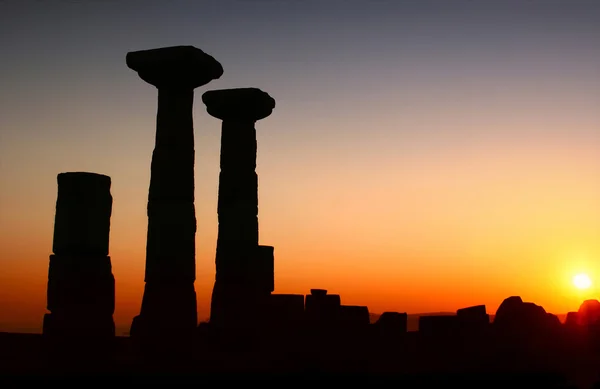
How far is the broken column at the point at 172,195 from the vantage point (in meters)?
20.0

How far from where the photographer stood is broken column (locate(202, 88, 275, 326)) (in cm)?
2244

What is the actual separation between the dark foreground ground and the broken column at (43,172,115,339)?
561 millimetres

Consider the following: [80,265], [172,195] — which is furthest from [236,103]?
[80,265]

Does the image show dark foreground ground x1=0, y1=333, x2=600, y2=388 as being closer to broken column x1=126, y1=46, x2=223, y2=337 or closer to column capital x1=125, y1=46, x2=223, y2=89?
broken column x1=126, y1=46, x2=223, y2=337

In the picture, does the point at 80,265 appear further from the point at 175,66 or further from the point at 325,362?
the point at 325,362

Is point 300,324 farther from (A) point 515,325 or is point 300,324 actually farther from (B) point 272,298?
(A) point 515,325

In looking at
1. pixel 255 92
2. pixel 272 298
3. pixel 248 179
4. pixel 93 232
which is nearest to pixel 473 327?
pixel 272 298

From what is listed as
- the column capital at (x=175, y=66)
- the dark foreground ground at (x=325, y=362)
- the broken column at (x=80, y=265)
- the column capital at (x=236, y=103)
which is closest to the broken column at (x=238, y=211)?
the column capital at (x=236, y=103)

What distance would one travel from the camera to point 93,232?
1819cm

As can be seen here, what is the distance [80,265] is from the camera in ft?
58.9

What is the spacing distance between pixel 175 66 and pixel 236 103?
3008mm

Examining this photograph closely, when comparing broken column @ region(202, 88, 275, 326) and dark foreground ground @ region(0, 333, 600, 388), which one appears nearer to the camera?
dark foreground ground @ region(0, 333, 600, 388)

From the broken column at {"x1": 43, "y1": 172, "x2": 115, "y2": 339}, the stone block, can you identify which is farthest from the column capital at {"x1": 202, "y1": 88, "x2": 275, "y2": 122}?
the stone block

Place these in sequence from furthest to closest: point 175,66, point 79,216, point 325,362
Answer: point 325,362, point 175,66, point 79,216
